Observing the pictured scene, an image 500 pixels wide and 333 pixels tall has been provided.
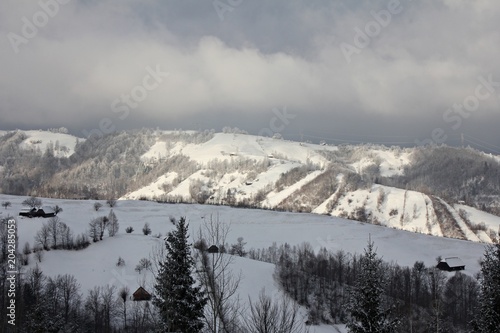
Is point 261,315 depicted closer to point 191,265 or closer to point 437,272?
point 191,265

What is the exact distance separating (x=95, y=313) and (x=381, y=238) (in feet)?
282

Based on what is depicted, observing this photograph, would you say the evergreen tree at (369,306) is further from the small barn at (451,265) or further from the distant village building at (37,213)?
the distant village building at (37,213)

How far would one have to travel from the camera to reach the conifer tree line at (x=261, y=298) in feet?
46.0

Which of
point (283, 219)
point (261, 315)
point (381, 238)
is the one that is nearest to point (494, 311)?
point (261, 315)

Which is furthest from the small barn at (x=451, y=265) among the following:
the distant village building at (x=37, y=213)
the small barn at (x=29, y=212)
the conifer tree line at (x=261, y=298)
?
the small barn at (x=29, y=212)

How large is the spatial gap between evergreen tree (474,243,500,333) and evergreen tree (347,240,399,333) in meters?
4.22

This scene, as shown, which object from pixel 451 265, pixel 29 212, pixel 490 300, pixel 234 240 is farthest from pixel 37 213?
pixel 490 300

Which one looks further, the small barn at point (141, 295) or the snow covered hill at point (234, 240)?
the snow covered hill at point (234, 240)

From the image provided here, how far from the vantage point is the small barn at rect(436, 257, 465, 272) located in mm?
89188

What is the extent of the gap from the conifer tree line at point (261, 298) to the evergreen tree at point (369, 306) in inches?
1.9

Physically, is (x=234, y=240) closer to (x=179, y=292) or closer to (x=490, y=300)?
(x=179, y=292)

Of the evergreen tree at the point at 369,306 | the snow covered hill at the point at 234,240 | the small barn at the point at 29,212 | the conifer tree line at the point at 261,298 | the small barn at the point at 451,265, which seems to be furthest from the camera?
the small barn at the point at 29,212

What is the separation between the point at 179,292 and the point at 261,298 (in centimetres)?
659

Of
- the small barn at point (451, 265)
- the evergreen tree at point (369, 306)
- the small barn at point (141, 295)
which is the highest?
the evergreen tree at point (369, 306)
